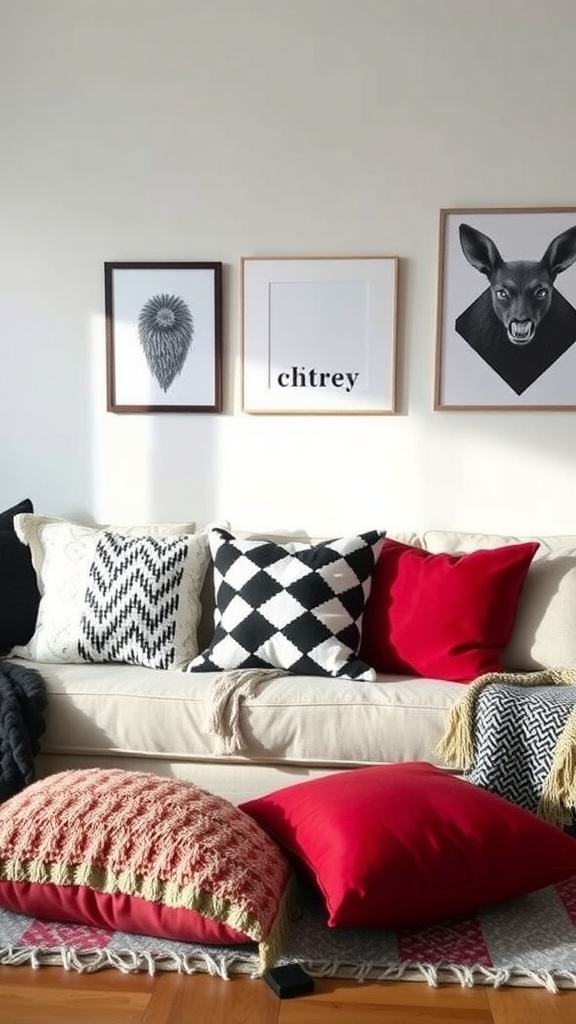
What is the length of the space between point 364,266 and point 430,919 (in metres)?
2.03

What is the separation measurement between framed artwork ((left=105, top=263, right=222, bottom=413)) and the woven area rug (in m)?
1.78

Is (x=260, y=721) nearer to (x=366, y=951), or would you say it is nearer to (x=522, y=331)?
(x=366, y=951)

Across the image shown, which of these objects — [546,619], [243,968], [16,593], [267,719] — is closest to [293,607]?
[267,719]

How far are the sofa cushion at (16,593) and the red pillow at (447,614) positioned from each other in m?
0.99

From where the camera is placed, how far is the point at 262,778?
2.56 meters

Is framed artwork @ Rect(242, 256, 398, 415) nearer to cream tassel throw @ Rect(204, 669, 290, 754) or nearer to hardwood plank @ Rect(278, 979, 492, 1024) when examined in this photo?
cream tassel throw @ Rect(204, 669, 290, 754)

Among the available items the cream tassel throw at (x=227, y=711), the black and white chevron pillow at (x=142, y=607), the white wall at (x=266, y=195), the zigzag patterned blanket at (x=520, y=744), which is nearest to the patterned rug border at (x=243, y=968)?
the zigzag patterned blanket at (x=520, y=744)

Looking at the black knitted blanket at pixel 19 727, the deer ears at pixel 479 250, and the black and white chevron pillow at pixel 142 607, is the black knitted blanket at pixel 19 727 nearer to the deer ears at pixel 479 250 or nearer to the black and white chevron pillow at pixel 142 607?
the black and white chevron pillow at pixel 142 607

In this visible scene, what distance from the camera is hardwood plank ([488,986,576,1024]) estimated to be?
5.62 ft

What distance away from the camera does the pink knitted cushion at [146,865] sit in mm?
1862

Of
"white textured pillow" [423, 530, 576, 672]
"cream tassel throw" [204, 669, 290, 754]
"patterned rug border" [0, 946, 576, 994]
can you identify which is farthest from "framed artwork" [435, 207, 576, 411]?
"patterned rug border" [0, 946, 576, 994]

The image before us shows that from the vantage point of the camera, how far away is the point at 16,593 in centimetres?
305

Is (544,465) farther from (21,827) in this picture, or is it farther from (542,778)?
(21,827)

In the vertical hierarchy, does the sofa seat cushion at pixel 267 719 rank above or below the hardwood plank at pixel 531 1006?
above
